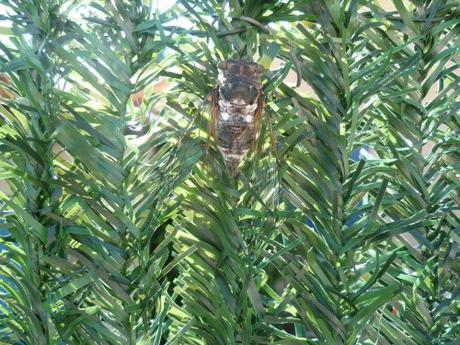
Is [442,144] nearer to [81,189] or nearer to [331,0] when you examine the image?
[331,0]

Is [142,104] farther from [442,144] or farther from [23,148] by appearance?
[442,144]

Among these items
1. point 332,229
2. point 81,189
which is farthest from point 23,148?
point 332,229

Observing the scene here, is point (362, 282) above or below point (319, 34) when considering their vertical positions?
below

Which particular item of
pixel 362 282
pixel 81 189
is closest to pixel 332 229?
pixel 362 282
